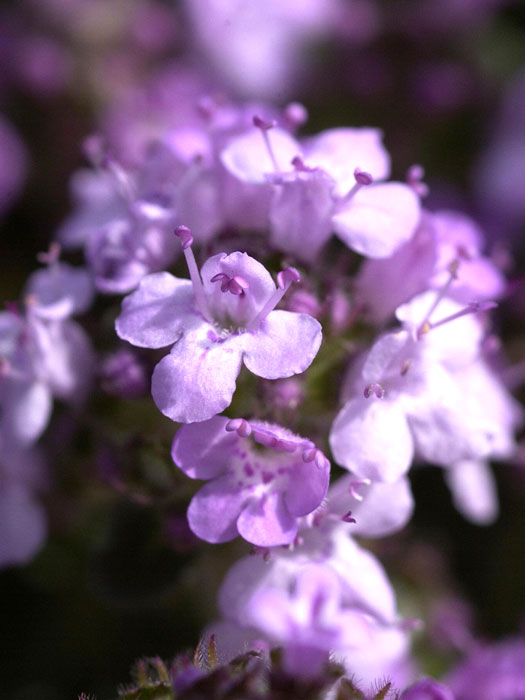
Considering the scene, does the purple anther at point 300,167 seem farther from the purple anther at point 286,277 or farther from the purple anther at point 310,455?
the purple anther at point 310,455

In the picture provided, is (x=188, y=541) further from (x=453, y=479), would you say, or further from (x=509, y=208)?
(x=509, y=208)

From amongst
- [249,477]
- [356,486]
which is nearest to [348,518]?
[356,486]

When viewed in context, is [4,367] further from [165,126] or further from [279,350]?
[165,126]

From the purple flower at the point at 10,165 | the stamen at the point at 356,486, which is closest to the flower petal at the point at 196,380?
the stamen at the point at 356,486

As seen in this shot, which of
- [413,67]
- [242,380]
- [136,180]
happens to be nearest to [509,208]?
[413,67]

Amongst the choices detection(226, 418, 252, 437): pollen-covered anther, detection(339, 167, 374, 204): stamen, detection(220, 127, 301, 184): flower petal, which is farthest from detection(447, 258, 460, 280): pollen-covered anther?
detection(226, 418, 252, 437): pollen-covered anther

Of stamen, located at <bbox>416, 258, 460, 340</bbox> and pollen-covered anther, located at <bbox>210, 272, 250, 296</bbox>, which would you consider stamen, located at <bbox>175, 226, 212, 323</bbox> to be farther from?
stamen, located at <bbox>416, 258, 460, 340</bbox>
